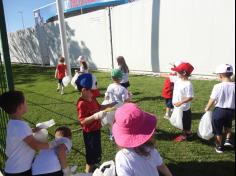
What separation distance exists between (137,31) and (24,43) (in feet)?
56.9

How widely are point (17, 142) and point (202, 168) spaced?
2661mm

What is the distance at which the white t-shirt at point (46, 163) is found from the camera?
2.81 m

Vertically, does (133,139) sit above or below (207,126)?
above

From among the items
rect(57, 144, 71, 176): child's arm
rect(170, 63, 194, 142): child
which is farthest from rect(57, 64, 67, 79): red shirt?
rect(57, 144, 71, 176): child's arm

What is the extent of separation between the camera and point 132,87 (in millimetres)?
11086

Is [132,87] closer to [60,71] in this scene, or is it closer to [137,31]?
[60,71]

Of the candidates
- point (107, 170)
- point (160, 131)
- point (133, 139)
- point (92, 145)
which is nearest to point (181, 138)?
point (160, 131)

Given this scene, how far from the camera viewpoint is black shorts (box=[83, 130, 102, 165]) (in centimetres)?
390

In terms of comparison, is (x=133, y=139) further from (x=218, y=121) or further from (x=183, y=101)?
(x=183, y=101)

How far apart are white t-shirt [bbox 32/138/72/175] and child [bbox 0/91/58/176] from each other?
Answer: 0.24 feet

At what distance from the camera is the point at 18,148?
283 centimetres

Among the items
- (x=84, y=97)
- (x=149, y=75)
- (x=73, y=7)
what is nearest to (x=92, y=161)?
(x=84, y=97)

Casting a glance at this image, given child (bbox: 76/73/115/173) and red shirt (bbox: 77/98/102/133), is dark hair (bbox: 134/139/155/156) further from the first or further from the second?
red shirt (bbox: 77/98/102/133)

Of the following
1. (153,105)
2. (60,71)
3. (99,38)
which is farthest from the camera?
(99,38)
